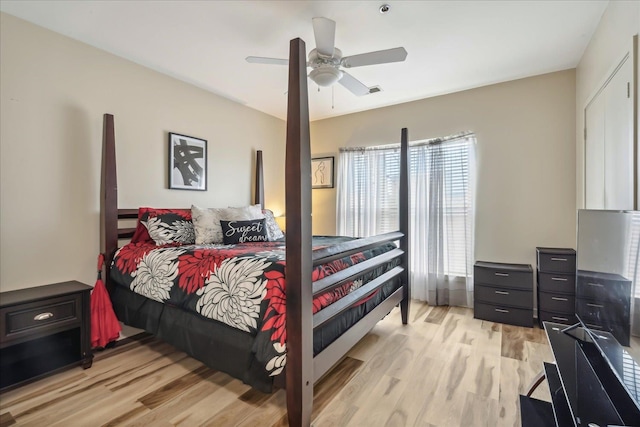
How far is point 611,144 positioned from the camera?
1.97 m

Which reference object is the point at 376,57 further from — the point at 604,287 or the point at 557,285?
the point at 557,285

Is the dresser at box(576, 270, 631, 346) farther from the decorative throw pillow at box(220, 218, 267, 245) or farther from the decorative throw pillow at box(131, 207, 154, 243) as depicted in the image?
the decorative throw pillow at box(131, 207, 154, 243)

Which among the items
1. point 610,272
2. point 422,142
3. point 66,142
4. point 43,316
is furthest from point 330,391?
point 422,142

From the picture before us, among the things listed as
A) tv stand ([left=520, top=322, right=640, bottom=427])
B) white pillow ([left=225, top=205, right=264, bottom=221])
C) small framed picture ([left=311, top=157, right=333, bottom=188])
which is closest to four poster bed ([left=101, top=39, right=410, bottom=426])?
white pillow ([left=225, top=205, right=264, bottom=221])

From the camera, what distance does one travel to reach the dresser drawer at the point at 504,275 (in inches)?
113

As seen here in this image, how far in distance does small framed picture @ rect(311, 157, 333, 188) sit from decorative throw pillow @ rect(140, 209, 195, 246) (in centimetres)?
220

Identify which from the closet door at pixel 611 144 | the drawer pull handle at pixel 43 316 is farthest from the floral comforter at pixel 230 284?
the closet door at pixel 611 144

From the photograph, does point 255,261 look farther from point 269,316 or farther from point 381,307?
point 381,307

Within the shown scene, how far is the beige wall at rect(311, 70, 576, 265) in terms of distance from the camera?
2.92 meters

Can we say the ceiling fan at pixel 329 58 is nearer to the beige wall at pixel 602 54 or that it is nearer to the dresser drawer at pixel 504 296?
the beige wall at pixel 602 54

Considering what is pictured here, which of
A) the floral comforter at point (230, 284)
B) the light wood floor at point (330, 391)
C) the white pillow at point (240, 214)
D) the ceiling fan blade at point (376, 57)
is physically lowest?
the light wood floor at point (330, 391)

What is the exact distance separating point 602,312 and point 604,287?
4.5 inches

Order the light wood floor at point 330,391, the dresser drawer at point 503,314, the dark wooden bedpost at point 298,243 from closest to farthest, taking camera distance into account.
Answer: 1. the dark wooden bedpost at point 298,243
2. the light wood floor at point 330,391
3. the dresser drawer at point 503,314

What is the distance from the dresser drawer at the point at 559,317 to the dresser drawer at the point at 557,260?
0.40 metres
